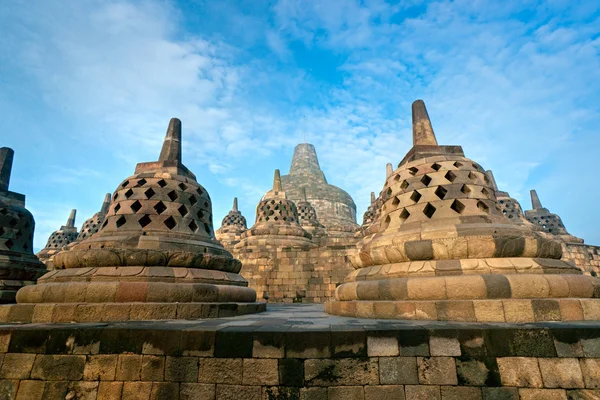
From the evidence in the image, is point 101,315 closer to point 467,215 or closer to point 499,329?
point 499,329

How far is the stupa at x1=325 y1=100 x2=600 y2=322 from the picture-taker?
12.3 feet

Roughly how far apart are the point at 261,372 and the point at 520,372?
→ 2.42 m

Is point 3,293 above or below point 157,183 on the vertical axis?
below

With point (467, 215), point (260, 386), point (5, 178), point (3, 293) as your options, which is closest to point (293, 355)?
point (260, 386)

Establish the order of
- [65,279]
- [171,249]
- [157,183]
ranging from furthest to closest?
1. [157,183]
2. [171,249]
3. [65,279]

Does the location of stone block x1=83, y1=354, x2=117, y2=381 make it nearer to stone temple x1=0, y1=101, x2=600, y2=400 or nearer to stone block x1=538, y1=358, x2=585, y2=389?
stone temple x1=0, y1=101, x2=600, y2=400

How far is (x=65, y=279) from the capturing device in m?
4.80

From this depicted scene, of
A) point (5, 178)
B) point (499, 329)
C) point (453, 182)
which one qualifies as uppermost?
point (5, 178)

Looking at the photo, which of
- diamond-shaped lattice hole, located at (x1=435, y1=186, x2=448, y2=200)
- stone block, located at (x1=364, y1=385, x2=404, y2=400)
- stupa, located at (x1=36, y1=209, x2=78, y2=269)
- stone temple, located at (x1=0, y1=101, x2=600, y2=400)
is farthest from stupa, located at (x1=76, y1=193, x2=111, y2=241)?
stone block, located at (x1=364, y1=385, x2=404, y2=400)

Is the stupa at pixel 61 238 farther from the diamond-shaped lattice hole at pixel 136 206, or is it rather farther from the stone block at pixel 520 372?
the stone block at pixel 520 372

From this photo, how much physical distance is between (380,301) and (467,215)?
2134 millimetres

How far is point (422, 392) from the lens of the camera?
107 inches

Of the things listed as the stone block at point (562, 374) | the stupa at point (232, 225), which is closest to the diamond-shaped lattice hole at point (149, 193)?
the stone block at point (562, 374)

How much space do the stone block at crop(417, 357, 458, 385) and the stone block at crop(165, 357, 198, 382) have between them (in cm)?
218
